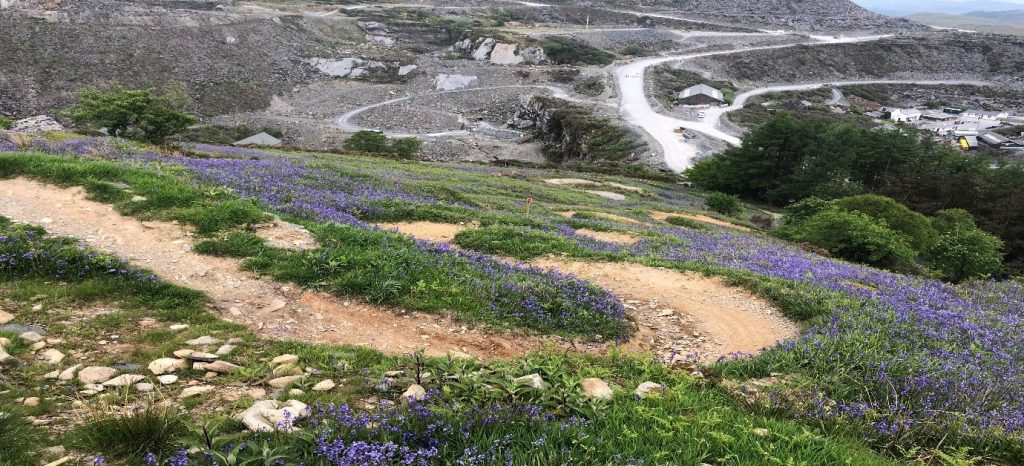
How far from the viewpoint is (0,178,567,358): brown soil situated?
760cm

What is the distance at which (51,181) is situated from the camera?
40.4 feet

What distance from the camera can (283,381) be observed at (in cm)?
541

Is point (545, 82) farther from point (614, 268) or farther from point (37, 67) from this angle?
point (614, 268)

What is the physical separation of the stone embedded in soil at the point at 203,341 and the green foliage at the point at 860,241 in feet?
81.5

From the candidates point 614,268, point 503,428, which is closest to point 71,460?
point 503,428

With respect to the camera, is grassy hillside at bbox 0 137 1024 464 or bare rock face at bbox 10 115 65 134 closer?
grassy hillside at bbox 0 137 1024 464

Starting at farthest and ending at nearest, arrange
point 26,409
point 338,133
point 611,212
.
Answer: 1. point 338,133
2. point 611,212
3. point 26,409

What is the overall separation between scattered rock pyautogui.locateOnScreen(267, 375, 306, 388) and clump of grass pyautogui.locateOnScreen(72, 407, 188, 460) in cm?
140

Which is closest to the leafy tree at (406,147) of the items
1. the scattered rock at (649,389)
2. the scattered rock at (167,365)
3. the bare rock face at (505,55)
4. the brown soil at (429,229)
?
the brown soil at (429,229)

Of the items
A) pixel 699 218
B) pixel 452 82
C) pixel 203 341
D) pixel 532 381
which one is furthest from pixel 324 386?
pixel 452 82

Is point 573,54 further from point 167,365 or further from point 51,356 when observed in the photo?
point 51,356

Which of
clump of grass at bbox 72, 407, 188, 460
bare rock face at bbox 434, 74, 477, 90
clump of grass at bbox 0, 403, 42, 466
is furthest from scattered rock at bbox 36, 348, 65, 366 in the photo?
bare rock face at bbox 434, 74, 477, 90

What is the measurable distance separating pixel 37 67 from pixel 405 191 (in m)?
86.2

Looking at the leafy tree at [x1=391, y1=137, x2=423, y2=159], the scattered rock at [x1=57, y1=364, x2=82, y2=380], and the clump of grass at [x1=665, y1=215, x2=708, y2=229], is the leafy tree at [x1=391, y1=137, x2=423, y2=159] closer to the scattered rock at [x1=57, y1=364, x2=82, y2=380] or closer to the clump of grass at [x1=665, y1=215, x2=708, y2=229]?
the clump of grass at [x1=665, y1=215, x2=708, y2=229]
